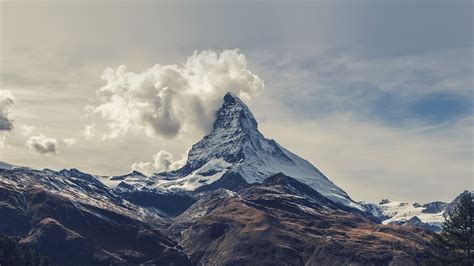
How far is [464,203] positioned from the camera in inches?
3484

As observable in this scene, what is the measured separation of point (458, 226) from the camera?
283 ft

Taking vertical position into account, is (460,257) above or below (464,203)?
below

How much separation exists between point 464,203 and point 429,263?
33.5ft

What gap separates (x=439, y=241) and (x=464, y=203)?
6649 millimetres

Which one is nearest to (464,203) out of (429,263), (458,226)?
(458,226)

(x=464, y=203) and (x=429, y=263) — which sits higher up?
(x=464, y=203)

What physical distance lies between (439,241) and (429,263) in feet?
13.3

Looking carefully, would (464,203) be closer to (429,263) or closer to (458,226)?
(458,226)

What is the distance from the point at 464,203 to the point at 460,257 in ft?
26.5

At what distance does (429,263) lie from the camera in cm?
8975

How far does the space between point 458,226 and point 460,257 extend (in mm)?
4318

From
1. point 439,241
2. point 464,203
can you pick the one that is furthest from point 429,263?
point 464,203

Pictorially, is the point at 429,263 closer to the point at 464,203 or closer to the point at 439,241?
the point at 439,241
